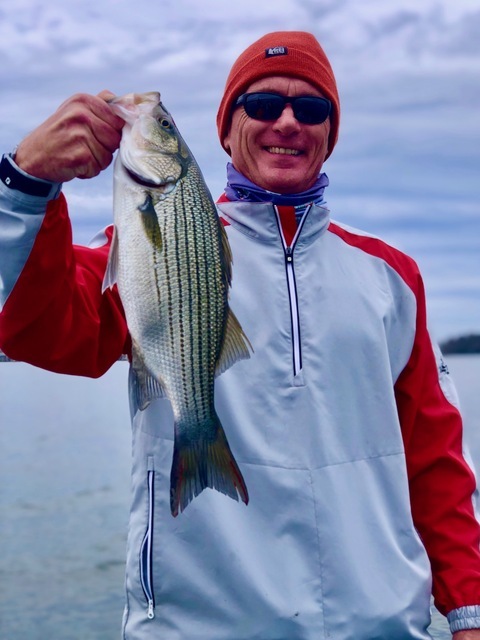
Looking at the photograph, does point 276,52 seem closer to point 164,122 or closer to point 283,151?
point 283,151

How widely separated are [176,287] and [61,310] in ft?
1.07

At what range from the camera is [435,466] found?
3191 millimetres

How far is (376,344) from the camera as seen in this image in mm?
2961

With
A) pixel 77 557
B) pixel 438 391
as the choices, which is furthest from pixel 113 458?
pixel 438 391

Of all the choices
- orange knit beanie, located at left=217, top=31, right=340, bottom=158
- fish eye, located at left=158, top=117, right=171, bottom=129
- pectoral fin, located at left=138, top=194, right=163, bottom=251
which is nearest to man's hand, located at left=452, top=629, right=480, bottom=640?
pectoral fin, located at left=138, top=194, right=163, bottom=251

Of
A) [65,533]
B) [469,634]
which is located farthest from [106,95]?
[65,533]

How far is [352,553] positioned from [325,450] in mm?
335

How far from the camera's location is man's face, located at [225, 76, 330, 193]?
3.09 m

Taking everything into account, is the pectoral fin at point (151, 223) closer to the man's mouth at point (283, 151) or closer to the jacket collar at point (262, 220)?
the jacket collar at point (262, 220)

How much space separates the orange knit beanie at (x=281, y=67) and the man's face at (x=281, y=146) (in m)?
0.04

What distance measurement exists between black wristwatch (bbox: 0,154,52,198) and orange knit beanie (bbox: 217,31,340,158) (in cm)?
125

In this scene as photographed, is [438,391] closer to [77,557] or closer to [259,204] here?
[259,204]

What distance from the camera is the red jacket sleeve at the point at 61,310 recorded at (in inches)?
89.8

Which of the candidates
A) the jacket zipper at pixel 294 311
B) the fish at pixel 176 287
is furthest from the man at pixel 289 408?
the fish at pixel 176 287
